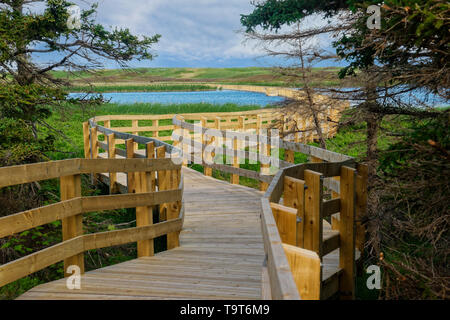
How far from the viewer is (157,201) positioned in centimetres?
587

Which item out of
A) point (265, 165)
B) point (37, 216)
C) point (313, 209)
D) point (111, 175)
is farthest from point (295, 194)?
point (111, 175)

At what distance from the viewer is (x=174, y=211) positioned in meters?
6.70

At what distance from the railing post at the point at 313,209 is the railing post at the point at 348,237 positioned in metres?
0.98

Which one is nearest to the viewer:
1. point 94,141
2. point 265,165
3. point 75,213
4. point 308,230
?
point 75,213

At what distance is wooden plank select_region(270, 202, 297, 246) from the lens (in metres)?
3.04

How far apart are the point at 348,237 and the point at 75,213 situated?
10.3 ft

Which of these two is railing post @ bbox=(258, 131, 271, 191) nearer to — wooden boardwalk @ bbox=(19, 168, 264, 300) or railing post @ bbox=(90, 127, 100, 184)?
wooden boardwalk @ bbox=(19, 168, 264, 300)

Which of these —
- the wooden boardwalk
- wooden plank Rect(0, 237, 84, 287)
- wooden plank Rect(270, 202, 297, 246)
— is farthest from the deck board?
wooden plank Rect(270, 202, 297, 246)

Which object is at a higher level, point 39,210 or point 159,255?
point 39,210

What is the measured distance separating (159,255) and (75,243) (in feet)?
4.53

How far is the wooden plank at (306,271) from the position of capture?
2.18m

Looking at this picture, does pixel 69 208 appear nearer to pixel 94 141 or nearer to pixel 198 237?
pixel 198 237
